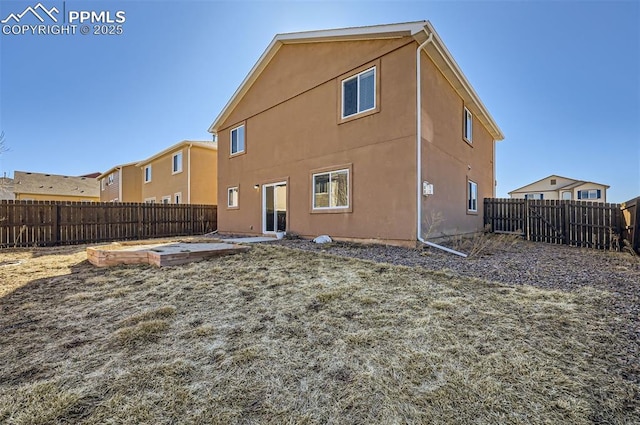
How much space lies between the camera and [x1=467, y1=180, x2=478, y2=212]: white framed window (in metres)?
10.8

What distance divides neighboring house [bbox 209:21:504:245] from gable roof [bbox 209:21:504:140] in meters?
0.03

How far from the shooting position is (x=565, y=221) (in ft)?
32.1

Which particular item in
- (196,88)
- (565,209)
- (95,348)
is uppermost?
(196,88)

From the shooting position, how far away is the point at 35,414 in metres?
1.68

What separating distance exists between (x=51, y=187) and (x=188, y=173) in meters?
23.0

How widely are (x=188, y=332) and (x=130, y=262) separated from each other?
413 cm

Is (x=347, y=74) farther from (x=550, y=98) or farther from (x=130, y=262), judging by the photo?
(x=550, y=98)

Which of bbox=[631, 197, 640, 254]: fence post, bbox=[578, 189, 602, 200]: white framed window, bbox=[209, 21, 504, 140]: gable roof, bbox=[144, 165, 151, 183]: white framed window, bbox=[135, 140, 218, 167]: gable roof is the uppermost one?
bbox=[209, 21, 504, 140]: gable roof

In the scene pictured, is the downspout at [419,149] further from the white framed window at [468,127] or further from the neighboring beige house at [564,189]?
the neighboring beige house at [564,189]

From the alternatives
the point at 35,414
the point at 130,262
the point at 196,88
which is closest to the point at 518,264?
the point at 35,414

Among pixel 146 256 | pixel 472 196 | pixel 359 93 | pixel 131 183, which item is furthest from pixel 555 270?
pixel 131 183

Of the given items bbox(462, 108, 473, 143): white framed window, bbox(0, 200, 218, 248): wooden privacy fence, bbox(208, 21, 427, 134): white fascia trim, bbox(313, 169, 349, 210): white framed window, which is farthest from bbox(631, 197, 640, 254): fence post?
bbox(0, 200, 218, 248): wooden privacy fence
